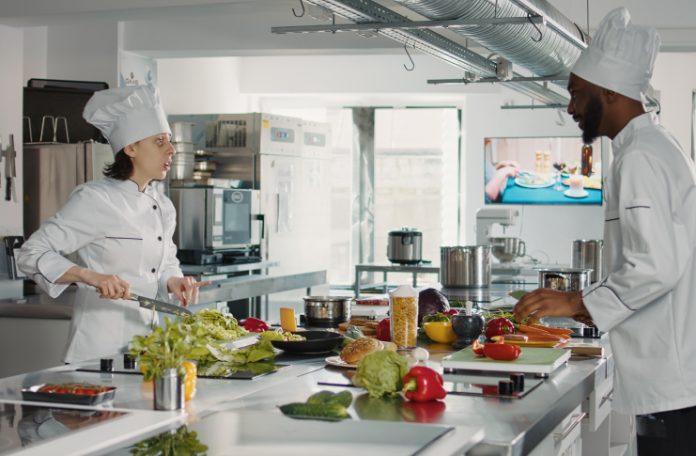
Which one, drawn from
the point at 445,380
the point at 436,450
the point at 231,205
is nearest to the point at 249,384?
the point at 445,380

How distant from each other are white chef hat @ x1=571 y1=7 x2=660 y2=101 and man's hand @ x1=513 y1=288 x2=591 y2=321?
597 millimetres

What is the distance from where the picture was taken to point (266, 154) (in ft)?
32.6

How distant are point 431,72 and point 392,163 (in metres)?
1.85

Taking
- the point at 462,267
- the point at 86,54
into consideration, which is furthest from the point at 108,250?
the point at 86,54

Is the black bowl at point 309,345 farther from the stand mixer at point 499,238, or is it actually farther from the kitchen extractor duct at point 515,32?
the stand mixer at point 499,238

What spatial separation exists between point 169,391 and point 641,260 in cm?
125

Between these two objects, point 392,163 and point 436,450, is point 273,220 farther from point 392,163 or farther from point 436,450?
point 436,450

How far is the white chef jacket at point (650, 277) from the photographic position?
2594mm

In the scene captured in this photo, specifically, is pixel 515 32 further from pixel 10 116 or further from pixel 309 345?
pixel 10 116

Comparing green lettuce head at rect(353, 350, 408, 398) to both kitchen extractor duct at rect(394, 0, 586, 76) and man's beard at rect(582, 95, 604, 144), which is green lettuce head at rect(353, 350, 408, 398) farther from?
kitchen extractor duct at rect(394, 0, 586, 76)

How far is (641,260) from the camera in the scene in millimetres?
2590

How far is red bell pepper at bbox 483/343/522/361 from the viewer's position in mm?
3027

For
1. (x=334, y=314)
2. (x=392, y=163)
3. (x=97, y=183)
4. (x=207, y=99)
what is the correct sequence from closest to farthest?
(x=97, y=183) < (x=334, y=314) < (x=207, y=99) < (x=392, y=163)

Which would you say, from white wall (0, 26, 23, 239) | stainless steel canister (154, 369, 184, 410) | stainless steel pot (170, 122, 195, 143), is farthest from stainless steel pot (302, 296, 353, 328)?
stainless steel pot (170, 122, 195, 143)
